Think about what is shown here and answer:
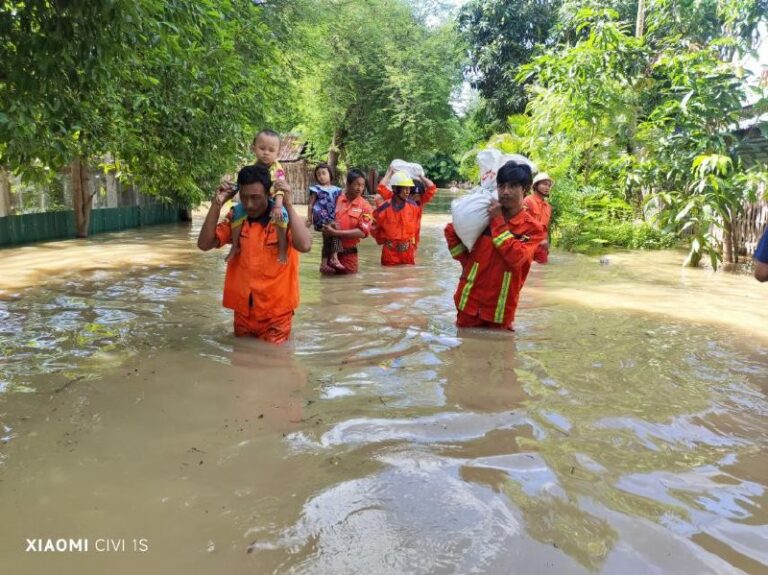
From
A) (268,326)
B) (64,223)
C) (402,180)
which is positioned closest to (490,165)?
(268,326)

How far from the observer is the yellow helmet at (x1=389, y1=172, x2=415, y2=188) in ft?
24.4

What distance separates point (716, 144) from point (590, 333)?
5.19 m

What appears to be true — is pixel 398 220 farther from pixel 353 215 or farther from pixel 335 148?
pixel 335 148

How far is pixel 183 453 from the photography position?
276 cm

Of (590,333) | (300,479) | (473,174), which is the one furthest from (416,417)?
(473,174)

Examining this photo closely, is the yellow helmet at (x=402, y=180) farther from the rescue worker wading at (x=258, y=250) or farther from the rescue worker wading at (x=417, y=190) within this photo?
the rescue worker wading at (x=258, y=250)

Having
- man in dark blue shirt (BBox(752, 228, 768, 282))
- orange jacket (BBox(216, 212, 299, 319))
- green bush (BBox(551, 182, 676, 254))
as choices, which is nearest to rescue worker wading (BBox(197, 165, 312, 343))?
orange jacket (BBox(216, 212, 299, 319))

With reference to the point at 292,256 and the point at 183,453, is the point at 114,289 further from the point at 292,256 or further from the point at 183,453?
the point at 183,453

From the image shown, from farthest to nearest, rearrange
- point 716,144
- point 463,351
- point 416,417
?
point 716,144
point 463,351
point 416,417

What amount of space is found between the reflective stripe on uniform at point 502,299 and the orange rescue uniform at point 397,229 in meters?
3.27

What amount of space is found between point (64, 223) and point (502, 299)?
1301 centimetres

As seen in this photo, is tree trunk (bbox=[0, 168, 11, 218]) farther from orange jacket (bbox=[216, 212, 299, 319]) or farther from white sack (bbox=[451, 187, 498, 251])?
white sack (bbox=[451, 187, 498, 251])

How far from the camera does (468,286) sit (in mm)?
4637

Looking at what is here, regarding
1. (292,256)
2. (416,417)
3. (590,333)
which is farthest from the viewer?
(590,333)
